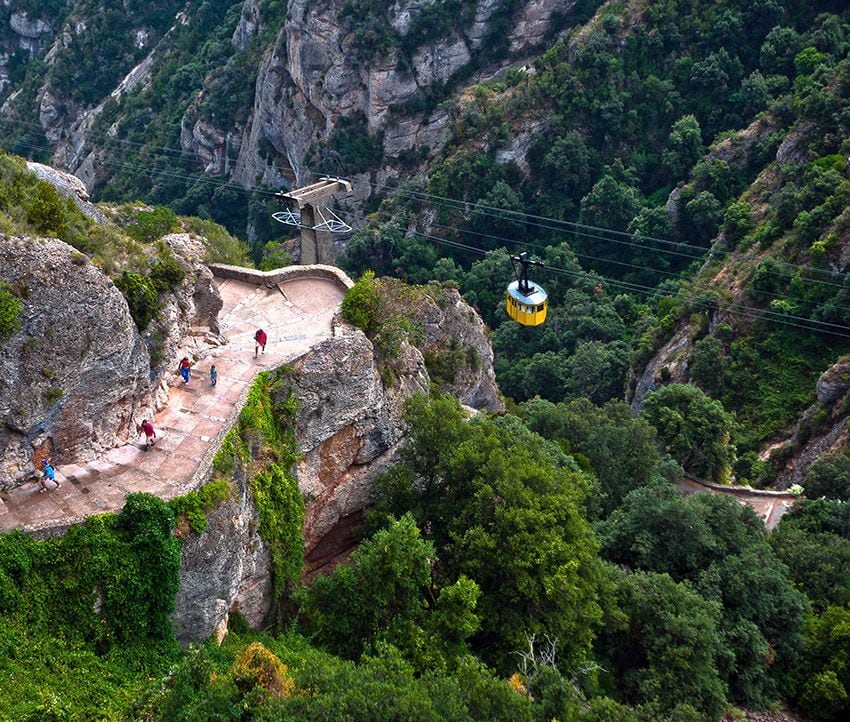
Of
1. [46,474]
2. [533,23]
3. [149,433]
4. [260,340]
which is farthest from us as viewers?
[533,23]

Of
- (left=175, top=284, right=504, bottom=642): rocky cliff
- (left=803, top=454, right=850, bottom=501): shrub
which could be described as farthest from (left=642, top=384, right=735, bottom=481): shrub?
(left=175, top=284, right=504, bottom=642): rocky cliff

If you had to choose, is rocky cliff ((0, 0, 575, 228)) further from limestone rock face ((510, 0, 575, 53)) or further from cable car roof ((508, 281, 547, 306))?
cable car roof ((508, 281, 547, 306))

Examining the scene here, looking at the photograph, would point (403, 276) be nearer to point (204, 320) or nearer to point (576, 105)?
point (576, 105)

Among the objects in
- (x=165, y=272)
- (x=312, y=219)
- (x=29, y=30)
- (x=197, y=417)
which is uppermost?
(x=165, y=272)

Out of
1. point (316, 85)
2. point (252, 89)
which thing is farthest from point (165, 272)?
point (252, 89)

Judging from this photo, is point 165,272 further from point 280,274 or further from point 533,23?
point 533,23

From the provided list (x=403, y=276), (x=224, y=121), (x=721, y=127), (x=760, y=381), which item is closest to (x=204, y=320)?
(x=760, y=381)
